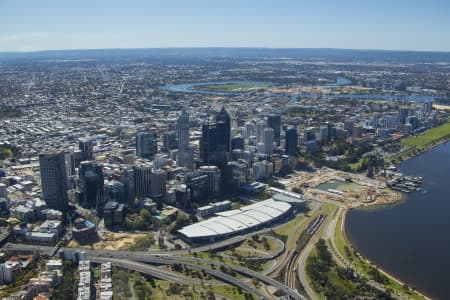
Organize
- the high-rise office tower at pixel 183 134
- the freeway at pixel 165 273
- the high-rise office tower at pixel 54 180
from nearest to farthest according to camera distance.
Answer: the freeway at pixel 165 273 < the high-rise office tower at pixel 54 180 < the high-rise office tower at pixel 183 134

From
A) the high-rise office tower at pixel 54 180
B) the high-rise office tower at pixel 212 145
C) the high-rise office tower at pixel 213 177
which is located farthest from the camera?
the high-rise office tower at pixel 212 145

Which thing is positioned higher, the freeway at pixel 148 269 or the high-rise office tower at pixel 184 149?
the high-rise office tower at pixel 184 149

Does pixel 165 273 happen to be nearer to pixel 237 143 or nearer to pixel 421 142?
pixel 237 143

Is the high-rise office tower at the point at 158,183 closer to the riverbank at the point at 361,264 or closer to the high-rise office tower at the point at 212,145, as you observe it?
the high-rise office tower at the point at 212,145

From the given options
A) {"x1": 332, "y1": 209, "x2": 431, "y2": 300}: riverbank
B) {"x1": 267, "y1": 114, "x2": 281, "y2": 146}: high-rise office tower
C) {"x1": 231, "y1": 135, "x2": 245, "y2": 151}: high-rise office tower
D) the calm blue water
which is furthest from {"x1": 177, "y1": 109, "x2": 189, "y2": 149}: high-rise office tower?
{"x1": 332, "y1": 209, "x2": 431, "y2": 300}: riverbank

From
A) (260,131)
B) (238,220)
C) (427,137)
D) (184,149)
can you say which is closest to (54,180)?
(184,149)

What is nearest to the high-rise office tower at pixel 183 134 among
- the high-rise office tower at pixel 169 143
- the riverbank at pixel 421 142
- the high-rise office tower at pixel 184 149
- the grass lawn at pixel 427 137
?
the high-rise office tower at pixel 184 149

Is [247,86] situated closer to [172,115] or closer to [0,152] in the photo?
[172,115]

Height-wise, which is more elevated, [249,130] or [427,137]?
[249,130]
